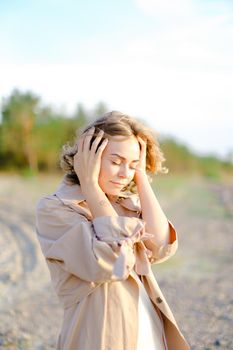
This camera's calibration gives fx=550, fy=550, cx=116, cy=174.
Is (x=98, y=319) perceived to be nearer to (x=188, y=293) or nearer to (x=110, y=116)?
(x=110, y=116)

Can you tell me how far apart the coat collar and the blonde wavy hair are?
0.14ft

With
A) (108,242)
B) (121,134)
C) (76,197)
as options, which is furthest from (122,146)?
(108,242)

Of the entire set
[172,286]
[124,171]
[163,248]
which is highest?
[124,171]

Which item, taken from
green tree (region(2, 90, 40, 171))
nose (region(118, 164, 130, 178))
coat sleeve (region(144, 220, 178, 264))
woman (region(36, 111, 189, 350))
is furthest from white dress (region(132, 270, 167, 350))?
green tree (region(2, 90, 40, 171))

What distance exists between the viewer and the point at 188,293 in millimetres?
6055

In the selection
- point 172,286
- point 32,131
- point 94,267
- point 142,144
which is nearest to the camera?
point 94,267

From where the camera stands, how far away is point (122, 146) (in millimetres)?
2270

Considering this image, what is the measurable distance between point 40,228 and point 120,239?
1.18 feet

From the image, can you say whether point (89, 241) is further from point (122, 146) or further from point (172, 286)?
point (172, 286)

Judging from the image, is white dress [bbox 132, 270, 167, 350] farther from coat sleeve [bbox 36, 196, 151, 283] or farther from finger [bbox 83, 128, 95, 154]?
finger [bbox 83, 128, 95, 154]

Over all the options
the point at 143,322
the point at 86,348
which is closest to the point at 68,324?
the point at 86,348

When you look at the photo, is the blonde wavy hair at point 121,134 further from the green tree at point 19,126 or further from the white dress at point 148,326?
the green tree at point 19,126

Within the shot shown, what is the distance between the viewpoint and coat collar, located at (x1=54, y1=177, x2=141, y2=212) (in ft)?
7.32

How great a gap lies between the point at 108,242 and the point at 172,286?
4.49m
